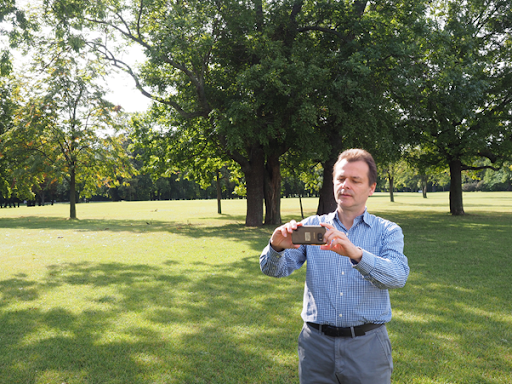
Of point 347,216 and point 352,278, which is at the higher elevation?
point 347,216

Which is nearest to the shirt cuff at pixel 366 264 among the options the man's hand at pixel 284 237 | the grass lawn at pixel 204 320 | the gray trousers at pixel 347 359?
the man's hand at pixel 284 237

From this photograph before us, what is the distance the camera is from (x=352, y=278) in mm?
2537

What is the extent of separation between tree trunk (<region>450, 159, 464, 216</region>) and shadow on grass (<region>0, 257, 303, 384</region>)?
2225 cm

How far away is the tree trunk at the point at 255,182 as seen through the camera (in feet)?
72.3

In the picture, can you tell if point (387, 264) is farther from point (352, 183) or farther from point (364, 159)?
point (364, 159)

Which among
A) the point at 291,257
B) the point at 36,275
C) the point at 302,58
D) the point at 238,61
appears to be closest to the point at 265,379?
the point at 291,257

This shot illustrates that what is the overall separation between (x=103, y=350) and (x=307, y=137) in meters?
14.5

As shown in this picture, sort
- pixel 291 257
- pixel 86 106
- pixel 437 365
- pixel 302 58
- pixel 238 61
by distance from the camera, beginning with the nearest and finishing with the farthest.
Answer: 1. pixel 291 257
2. pixel 437 365
3. pixel 302 58
4. pixel 238 61
5. pixel 86 106

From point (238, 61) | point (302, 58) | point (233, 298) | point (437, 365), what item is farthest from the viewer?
point (238, 61)

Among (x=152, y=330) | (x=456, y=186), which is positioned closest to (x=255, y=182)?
(x=456, y=186)

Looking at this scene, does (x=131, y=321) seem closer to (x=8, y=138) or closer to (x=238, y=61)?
(x=238, y=61)

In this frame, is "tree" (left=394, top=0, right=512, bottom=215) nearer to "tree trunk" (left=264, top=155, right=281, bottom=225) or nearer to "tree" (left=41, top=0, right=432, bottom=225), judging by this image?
"tree" (left=41, top=0, right=432, bottom=225)

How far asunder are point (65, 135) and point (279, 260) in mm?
31516

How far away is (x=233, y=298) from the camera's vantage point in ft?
25.8
